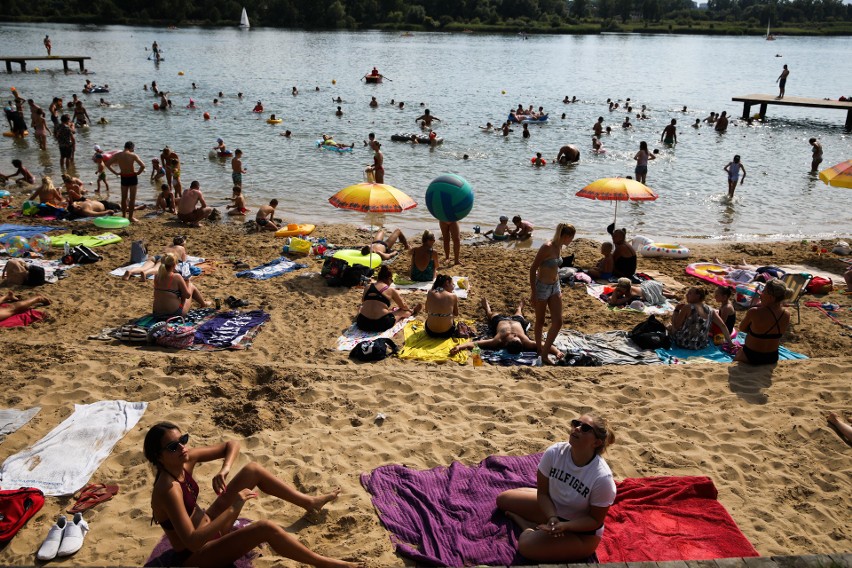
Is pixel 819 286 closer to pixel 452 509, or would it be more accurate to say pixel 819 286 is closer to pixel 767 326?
pixel 767 326

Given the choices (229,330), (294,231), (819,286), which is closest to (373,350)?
(229,330)

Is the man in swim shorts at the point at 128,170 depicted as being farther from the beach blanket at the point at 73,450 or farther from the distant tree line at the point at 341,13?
the distant tree line at the point at 341,13

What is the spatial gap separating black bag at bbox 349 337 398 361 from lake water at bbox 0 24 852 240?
293 inches

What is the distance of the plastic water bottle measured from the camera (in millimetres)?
7539

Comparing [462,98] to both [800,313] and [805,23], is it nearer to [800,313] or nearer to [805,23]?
[800,313]

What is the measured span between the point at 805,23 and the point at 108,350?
130m

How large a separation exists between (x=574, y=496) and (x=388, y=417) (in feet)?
7.67

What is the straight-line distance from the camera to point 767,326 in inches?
277

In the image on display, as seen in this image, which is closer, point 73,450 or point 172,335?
point 73,450

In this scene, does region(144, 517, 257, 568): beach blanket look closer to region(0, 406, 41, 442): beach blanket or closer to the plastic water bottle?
region(0, 406, 41, 442): beach blanket

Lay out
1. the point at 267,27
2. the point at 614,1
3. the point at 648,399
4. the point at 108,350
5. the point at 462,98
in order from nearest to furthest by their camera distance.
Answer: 1. the point at 648,399
2. the point at 108,350
3. the point at 462,98
4. the point at 267,27
5. the point at 614,1

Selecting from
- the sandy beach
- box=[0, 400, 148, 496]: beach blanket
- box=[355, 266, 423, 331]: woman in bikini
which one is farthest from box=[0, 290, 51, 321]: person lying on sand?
box=[355, 266, 423, 331]: woman in bikini

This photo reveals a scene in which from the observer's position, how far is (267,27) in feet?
283

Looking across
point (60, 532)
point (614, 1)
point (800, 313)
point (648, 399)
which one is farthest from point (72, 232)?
point (614, 1)
